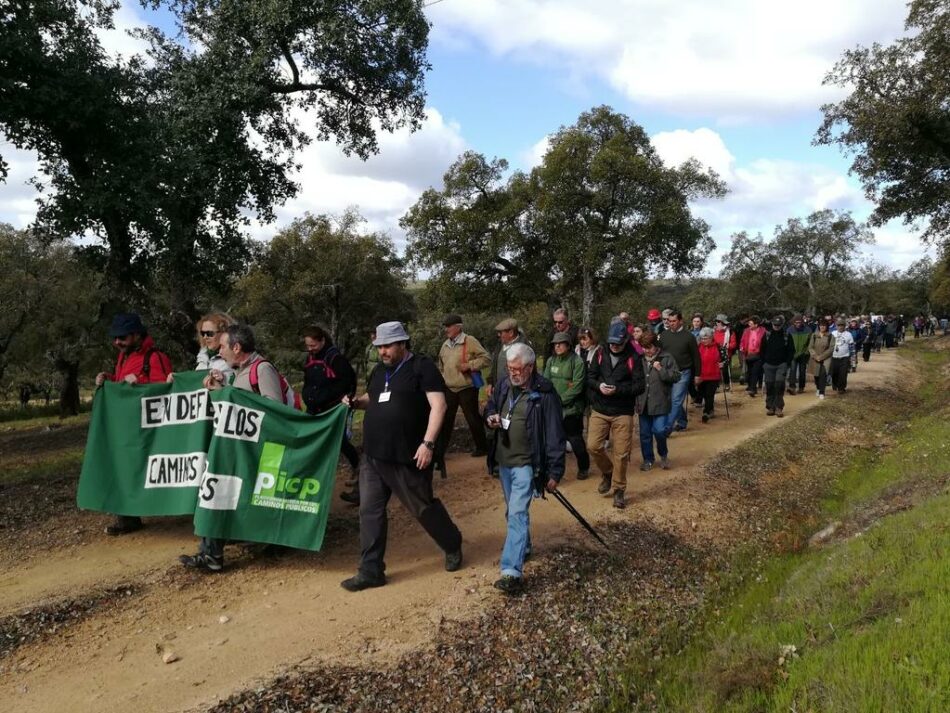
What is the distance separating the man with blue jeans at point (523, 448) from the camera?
5.39 m

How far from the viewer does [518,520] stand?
213 inches

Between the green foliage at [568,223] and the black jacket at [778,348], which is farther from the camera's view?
the green foliage at [568,223]

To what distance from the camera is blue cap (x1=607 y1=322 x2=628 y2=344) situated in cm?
784

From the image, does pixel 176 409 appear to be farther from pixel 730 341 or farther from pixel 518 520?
pixel 730 341

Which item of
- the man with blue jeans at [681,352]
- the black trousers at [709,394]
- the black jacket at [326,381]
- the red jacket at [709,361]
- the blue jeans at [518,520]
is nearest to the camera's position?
the blue jeans at [518,520]

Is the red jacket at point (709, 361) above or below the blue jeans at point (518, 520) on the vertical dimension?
above

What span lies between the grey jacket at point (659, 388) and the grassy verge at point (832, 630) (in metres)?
2.61

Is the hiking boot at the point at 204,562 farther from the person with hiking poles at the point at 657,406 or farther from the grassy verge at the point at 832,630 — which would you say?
the person with hiking poles at the point at 657,406

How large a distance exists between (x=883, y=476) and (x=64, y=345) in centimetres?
2942

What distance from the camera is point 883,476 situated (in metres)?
9.57

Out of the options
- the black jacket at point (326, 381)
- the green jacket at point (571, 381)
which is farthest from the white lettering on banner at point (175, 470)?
the green jacket at point (571, 381)

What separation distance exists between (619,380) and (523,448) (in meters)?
2.69

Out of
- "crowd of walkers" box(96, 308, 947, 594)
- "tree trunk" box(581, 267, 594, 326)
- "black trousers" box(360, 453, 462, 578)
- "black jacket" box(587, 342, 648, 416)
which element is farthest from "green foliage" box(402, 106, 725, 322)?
"black trousers" box(360, 453, 462, 578)

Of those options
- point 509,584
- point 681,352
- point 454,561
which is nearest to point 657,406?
point 681,352
